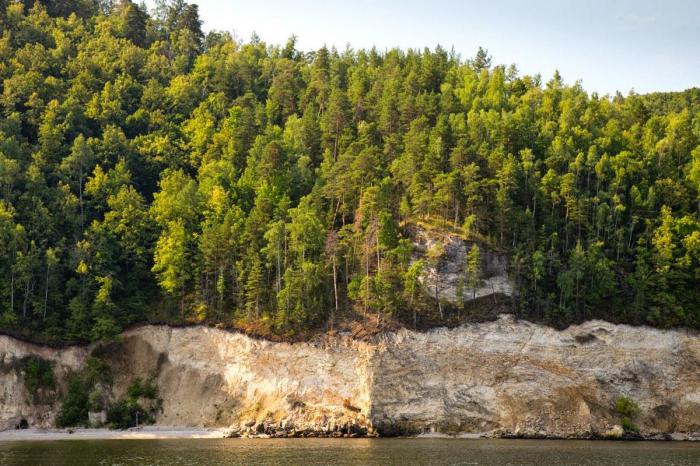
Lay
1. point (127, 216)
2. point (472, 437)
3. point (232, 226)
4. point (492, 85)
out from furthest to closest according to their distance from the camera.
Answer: point (492, 85) < point (127, 216) < point (232, 226) < point (472, 437)

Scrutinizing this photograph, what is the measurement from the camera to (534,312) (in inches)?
2667

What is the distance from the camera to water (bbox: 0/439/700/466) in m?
46.9

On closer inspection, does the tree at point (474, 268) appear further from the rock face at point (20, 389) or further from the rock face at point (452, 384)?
the rock face at point (20, 389)

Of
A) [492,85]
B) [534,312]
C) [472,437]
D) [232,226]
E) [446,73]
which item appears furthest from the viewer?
[446,73]

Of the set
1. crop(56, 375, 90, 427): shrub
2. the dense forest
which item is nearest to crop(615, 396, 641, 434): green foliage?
the dense forest

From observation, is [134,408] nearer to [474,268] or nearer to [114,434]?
[114,434]

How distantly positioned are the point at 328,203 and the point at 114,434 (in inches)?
1251

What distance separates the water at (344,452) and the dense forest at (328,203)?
1321 cm

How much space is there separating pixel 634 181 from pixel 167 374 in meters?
53.3

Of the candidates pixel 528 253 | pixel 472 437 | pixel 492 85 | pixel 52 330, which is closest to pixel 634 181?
pixel 528 253

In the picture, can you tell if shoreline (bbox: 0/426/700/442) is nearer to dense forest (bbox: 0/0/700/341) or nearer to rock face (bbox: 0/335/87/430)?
rock face (bbox: 0/335/87/430)

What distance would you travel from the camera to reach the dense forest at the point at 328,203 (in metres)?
70.1

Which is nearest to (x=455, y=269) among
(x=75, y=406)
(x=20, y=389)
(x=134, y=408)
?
(x=134, y=408)

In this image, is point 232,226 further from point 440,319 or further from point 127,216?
point 440,319
